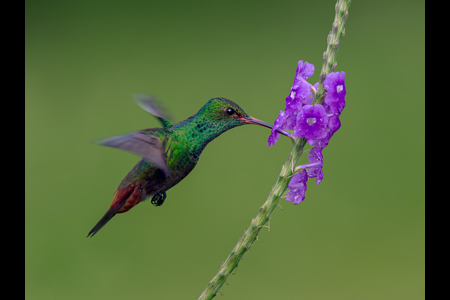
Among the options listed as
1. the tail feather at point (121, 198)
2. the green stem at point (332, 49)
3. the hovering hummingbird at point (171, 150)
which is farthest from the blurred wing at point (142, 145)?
the green stem at point (332, 49)

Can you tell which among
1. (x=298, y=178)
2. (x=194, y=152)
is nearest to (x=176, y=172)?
(x=194, y=152)

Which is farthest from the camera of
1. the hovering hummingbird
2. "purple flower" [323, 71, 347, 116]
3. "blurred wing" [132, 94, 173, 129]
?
"blurred wing" [132, 94, 173, 129]

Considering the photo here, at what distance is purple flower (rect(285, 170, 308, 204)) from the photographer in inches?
32.4

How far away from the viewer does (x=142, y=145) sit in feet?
2.84

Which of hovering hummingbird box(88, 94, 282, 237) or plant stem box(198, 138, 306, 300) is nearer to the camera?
plant stem box(198, 138, 306, 300)

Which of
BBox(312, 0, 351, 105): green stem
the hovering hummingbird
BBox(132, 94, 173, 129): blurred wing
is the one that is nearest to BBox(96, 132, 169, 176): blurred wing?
the hovering hummingbird

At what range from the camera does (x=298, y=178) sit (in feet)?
2.72

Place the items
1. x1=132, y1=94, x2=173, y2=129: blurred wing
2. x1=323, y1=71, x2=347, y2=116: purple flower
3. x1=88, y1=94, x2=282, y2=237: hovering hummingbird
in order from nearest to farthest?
1. x1=323, y1=71, x2=347, y2=116: purple flower
2. x1=88, y1=94, x2=282, y2=237: hovering hummingbird
3. x1=132, y1=94, x2=173, y2=129: blurred wing

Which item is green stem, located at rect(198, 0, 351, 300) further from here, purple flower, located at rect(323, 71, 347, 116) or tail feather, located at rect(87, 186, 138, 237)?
tail feather, located at rect(87, 186, 138, 237)

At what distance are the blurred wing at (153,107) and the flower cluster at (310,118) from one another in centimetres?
42

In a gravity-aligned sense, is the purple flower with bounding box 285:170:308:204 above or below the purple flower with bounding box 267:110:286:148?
below

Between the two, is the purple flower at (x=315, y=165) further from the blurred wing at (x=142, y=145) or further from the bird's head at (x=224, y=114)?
the blurred wing at (x=142, y=145)

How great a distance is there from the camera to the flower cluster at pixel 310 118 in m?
0.73

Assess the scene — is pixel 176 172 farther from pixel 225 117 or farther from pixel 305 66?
pixel 305 66
